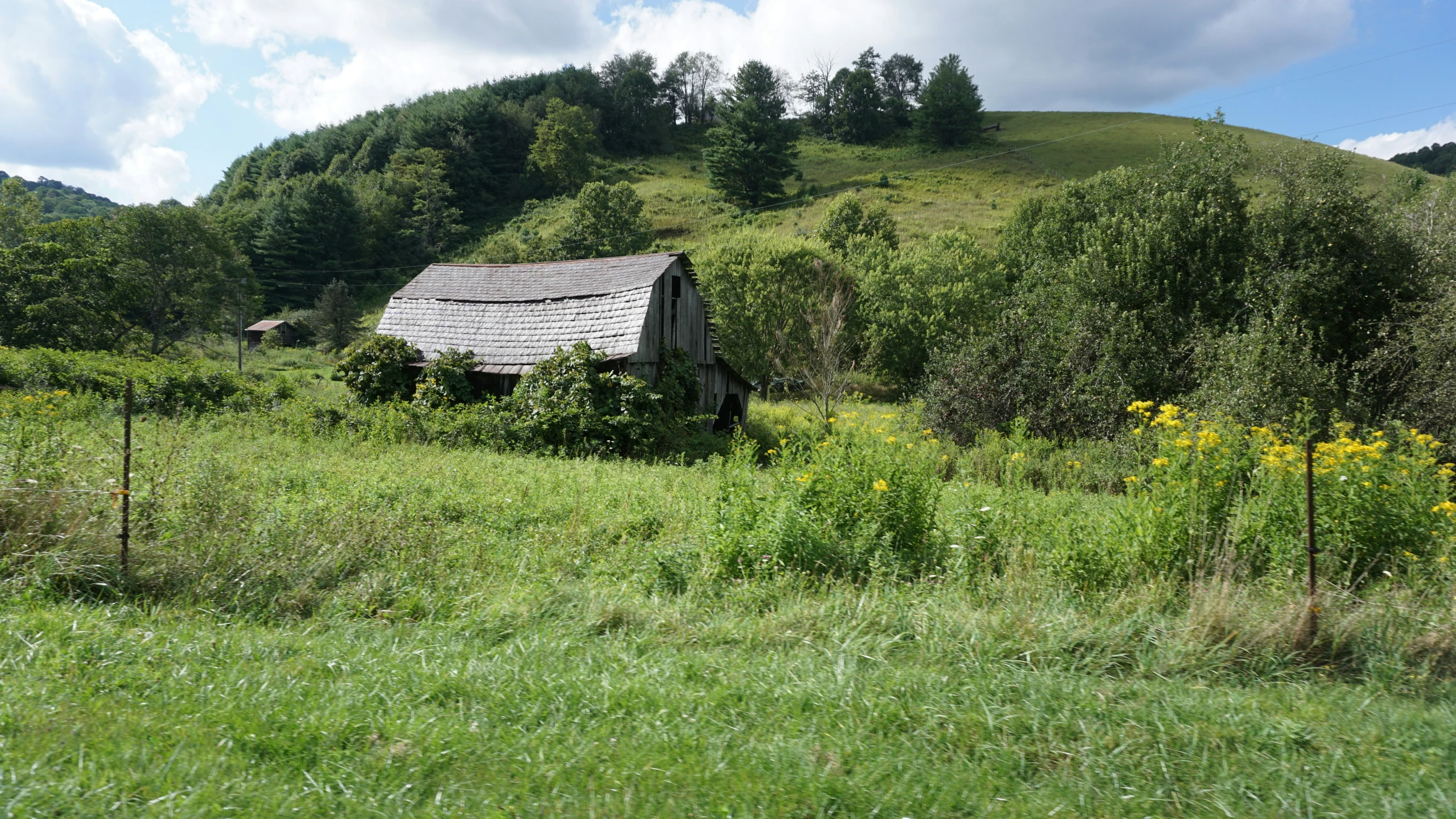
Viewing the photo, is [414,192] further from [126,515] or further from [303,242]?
[126,515]

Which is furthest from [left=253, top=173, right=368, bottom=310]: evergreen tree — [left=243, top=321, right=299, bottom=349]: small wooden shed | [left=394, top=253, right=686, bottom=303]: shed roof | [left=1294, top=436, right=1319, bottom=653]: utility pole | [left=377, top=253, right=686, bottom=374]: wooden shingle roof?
[left=1294, top=436, right=1319, bottom=653]: utility pole

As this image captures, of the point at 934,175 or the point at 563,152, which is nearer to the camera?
the point at 934,175

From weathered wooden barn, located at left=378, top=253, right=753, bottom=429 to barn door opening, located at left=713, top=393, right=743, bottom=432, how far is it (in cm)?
5

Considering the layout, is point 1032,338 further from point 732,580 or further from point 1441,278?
point 732,580

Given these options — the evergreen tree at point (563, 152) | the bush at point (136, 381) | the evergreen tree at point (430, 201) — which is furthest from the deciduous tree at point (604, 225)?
the bush at point (136, 381)

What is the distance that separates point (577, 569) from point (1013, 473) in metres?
9.15

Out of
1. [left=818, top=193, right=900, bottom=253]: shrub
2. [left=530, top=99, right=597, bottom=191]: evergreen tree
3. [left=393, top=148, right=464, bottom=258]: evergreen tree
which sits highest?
[left=530, top=99, right=597, bottom=191]: evergreen tree

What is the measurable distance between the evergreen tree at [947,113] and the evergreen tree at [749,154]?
18.5 meters

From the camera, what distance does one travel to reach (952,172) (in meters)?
69.6

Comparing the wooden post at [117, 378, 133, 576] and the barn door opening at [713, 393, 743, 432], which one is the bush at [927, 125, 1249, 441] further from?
the wooden post at [117, 378, 133, 576]

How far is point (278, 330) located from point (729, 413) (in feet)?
142

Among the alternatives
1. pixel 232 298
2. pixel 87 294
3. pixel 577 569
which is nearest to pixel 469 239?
pixel 232 298

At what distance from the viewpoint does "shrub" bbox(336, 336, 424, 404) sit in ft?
66.7

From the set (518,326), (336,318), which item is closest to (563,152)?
(336,318)
